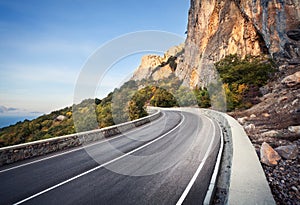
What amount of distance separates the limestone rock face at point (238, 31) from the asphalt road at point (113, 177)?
956 inches

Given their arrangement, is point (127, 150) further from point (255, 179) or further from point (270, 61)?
point (270, 61)

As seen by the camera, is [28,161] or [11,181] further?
[28,161]

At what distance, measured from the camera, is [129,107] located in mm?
30453

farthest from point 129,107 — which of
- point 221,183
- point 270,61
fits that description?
point 221,183

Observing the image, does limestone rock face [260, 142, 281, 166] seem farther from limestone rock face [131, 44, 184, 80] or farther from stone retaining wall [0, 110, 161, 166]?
limestone rock face [131, 44, 184, 80]

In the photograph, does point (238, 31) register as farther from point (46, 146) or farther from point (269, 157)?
point (46, 146)

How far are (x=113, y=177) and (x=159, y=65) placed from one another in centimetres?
11229

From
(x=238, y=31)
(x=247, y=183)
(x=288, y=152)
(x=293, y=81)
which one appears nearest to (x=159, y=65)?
(x=238, y=31)

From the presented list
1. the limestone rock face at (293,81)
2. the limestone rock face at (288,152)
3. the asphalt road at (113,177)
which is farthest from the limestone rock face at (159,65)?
the limestone rock face at (288,152)

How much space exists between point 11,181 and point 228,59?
34.0 meters

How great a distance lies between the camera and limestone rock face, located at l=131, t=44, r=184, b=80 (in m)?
102

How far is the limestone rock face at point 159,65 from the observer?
3999 inches

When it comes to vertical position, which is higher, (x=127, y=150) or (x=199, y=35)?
(x=199, y=35)

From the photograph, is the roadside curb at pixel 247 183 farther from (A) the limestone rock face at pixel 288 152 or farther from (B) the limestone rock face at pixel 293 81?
(B) the limestone rock face at pixel 293 81
